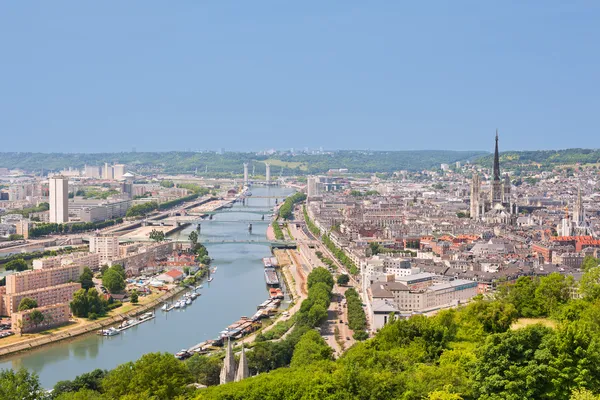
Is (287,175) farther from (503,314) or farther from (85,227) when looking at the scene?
(503,314)

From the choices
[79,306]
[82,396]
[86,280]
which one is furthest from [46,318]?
[82,396]

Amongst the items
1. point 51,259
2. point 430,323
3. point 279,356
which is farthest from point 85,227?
point 430,323

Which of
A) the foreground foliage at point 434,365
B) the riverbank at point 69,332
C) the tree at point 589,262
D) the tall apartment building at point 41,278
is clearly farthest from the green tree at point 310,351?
the tree at point 589,262

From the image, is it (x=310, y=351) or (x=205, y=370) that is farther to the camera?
(x=310, y=351)

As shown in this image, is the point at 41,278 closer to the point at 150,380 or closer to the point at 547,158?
the point at 150,380

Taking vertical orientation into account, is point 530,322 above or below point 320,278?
above

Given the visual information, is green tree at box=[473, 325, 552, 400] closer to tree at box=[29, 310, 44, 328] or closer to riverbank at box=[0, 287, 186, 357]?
riverbank at box=[0, 287, 186, 357]

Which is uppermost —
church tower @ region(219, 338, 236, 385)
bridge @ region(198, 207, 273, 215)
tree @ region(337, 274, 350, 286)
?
church tower @ region(219, 338, 236, 385)

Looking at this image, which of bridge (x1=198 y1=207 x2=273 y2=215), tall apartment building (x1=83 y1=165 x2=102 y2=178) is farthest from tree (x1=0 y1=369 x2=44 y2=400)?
tall apartment building (x1=83 y1=165 x2=102 y2=178)
